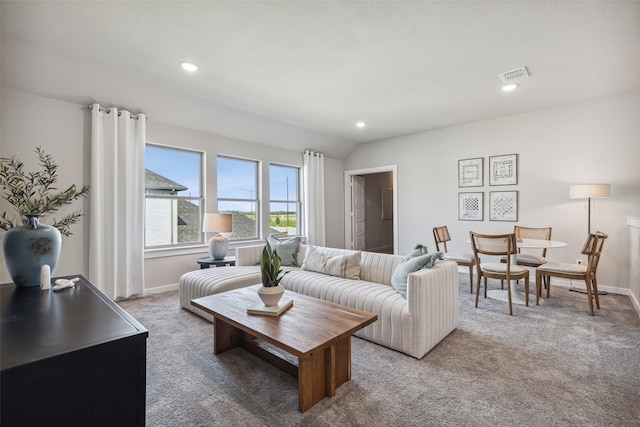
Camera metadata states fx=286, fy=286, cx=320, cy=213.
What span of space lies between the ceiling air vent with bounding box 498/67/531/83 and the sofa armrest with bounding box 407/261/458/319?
2213mm

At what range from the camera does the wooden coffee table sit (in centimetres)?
164

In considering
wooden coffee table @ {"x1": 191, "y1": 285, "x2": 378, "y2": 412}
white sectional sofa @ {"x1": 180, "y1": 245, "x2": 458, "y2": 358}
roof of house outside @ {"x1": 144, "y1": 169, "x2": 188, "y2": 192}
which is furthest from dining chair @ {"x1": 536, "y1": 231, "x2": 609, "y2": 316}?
roof of house outside @ {"x1": 144, "y1": 169, "x2": 188, "y2": 192}

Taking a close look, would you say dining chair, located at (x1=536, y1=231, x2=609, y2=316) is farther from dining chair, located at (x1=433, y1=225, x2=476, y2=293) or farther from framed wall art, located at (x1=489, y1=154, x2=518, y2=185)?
framed wall art, located at (x1=489, y1=154, x2=518, y2=185)

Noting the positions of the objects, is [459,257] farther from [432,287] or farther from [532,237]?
[432,287]

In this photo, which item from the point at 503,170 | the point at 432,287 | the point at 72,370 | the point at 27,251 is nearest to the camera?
the point at 72,370

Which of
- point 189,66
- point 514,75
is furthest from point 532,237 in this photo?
point 189,66

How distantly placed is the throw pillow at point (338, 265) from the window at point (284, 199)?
2403mm

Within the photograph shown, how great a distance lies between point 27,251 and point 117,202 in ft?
8.32

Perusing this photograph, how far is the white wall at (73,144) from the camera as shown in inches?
119

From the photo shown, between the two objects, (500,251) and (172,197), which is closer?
(500,251)

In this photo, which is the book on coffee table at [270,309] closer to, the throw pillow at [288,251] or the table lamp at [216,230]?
the throw pillow at [288,251]

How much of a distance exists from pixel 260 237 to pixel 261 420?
3.99 metres

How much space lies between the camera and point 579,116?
4.10 metres

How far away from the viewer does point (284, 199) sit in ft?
19.6
